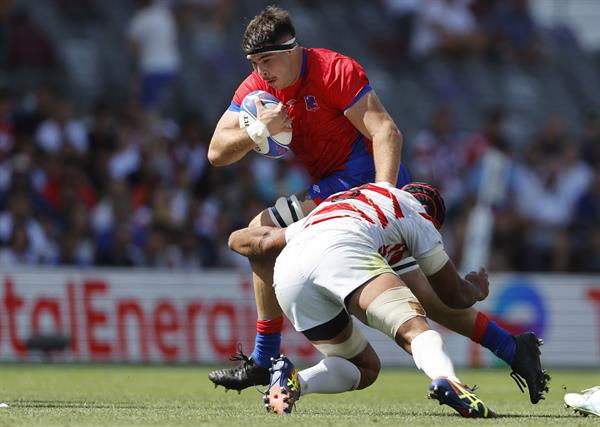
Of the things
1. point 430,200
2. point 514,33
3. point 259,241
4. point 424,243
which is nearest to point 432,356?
point 424,243

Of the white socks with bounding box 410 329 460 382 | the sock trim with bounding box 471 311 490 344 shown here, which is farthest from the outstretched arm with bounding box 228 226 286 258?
the white socks with bounding box 410 329 460 382

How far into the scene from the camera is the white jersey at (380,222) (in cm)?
671

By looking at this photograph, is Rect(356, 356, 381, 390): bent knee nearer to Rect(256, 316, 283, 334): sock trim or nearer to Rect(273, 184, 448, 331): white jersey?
Rect(273, 184, 448, 331): white jersey

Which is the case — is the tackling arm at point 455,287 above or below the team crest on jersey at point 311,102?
below

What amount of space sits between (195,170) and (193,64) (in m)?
2.56

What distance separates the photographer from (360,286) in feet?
21.4

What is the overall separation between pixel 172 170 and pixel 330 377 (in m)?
8.59

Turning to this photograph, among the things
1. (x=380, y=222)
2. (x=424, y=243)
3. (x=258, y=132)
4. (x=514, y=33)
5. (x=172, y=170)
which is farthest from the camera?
(x=514, y=33)

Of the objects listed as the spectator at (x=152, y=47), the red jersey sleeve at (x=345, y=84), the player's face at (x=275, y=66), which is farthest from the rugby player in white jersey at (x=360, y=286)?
the spectator at (x=152, y=47)

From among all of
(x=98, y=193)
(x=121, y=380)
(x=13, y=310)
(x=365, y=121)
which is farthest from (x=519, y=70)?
(x=365, y=121)

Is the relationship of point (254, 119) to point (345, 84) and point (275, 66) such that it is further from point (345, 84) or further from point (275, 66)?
point (345, 84)

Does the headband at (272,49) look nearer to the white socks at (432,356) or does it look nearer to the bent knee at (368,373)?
the bent knee at (368,373)

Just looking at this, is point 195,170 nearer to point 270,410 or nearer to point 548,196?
point 548,196

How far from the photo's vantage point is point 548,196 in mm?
16938
